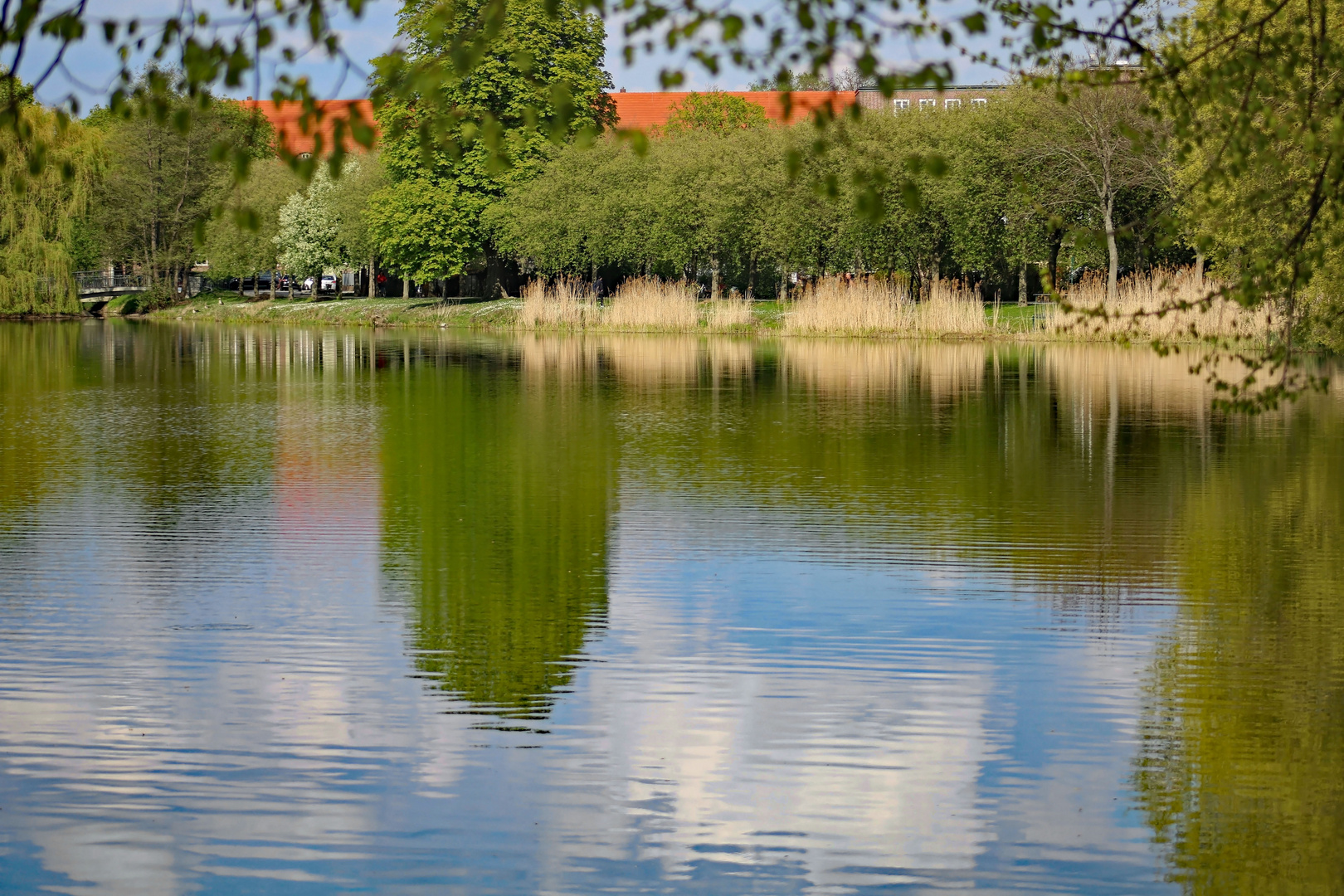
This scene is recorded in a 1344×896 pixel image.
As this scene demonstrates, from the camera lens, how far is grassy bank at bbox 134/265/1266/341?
43375mm

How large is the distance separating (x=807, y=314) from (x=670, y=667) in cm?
3887

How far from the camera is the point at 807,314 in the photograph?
46812mm

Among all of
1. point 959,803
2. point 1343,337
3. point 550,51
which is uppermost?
point 550,51

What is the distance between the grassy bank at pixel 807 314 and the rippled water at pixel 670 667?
73.9ft

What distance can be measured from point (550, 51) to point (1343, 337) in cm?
4112

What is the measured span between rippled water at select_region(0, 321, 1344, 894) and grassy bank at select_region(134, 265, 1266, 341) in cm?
2252

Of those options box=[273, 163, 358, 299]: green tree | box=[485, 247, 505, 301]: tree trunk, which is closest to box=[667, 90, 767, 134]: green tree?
box=[485, 247, 505, 301]: tree trunk

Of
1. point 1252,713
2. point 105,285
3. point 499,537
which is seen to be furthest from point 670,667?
point 105,285

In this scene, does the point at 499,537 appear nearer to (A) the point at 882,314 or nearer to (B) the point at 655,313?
(A) the point at 882,314

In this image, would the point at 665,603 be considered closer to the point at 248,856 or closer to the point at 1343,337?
the point at 248,856

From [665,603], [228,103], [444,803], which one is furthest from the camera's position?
[228,103]

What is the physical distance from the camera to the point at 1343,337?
920 inches

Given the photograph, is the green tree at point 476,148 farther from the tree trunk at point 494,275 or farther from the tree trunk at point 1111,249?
the tree trunk at point 1111,249

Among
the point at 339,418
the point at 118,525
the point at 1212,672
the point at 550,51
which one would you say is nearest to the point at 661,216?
the point at 550,51
